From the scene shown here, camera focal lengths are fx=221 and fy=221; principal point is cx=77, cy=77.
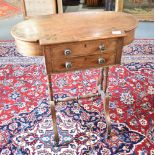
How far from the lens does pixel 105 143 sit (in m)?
1.81

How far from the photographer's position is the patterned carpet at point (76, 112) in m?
1.79

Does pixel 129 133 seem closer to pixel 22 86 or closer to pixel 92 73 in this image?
pixel 92 73

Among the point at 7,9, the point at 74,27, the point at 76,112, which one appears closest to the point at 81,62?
the point at 74,27

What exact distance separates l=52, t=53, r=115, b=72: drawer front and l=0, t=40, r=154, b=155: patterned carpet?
684 millimetres

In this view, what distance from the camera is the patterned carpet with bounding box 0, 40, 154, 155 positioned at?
5.88 ft

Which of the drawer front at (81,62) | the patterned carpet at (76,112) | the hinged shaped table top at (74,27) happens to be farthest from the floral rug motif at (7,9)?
the drawer front at (81,62)

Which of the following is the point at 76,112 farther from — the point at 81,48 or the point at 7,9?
the point at 7,9

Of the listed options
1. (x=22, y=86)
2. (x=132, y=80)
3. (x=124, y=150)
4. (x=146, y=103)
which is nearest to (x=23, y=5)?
(x=22, y=86)

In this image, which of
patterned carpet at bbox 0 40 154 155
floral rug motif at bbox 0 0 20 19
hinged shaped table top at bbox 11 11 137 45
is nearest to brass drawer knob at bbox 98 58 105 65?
hinged shaped table top at bbox 11 11 137 45

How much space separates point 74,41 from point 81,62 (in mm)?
168

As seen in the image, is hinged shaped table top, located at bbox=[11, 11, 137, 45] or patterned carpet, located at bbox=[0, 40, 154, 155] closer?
hinged shaped table top, located at bbox=[11, 11, 137, 45]

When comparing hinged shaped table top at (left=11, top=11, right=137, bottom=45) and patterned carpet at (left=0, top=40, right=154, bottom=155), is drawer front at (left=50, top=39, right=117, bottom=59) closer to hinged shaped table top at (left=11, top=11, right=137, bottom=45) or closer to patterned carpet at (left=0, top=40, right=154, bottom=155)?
hinged shaped table top at (left=11, top=11, right=137, bottom=45)

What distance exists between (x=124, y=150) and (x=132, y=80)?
3.13ft

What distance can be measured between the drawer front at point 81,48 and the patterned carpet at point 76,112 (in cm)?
78
